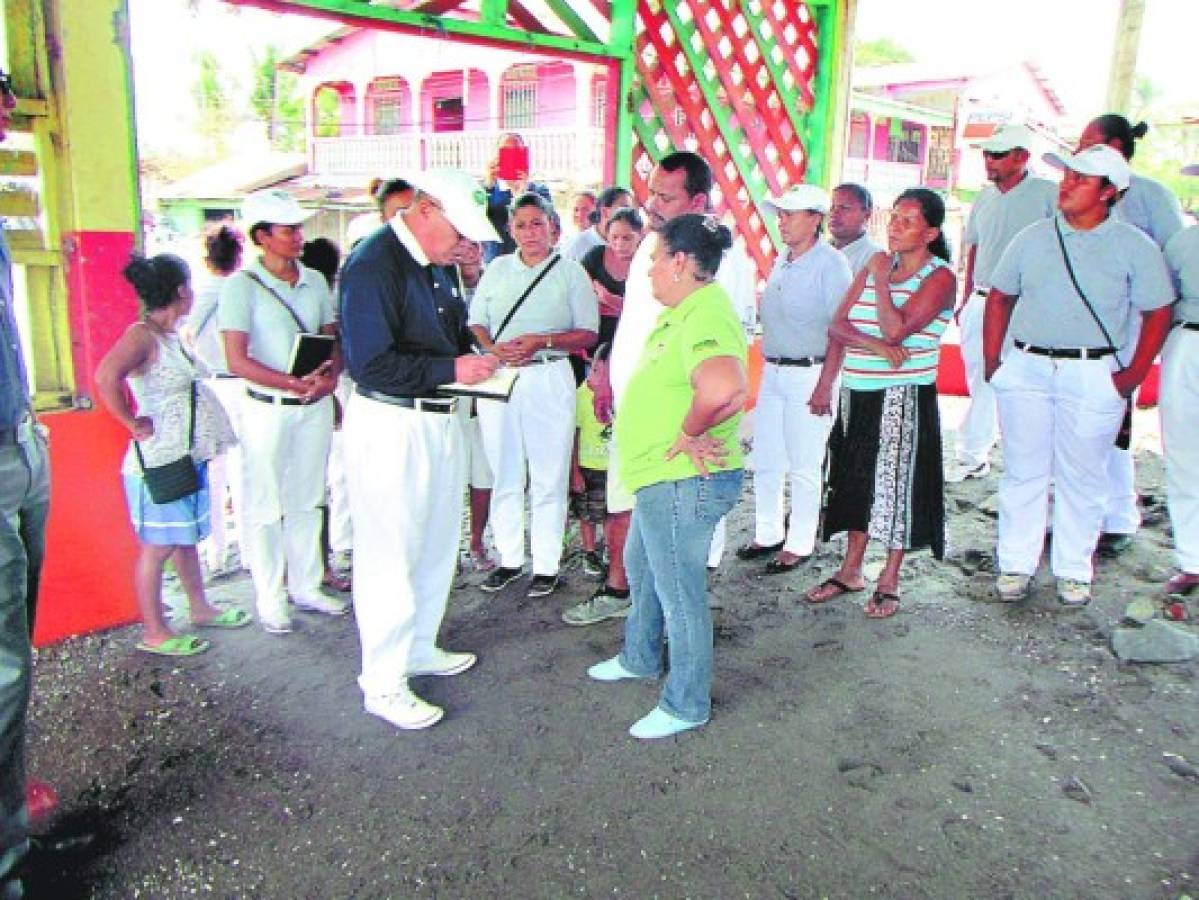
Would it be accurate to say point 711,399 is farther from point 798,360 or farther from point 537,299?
point 798,360

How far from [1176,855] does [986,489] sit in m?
3.52

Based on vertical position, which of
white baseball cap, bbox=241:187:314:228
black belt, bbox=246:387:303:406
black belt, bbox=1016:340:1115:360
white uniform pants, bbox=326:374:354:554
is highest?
white baseball cap, bbox=241:187:314:228

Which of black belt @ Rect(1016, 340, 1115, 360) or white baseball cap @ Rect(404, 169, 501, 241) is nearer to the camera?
white baseball cap @ Rect(404, 169, 501, 241)

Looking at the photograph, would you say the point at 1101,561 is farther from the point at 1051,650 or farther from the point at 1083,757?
the point at 1083,757

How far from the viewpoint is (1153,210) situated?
430 cm

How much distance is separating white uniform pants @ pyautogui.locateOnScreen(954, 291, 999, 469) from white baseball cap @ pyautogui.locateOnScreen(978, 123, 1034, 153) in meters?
0.89

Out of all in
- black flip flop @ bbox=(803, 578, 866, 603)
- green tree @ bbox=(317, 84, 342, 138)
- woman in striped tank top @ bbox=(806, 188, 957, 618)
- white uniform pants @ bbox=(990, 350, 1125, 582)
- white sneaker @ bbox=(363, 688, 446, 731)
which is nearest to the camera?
white sneaker @ bbox=(363, 688, 446, 731)

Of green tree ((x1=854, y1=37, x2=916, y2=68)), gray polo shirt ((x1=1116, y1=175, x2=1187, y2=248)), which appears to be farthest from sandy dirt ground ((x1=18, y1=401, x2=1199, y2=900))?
green tree ((x1=854, y1=37, x2=916, y2=68))

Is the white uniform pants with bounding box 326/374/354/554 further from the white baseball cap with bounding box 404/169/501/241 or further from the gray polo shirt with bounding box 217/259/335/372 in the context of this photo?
the white baseball cap with bounding box 404/169/501/241

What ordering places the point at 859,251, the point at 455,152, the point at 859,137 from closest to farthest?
1. the point at 859,251
2. the point at 455,152
3. the point at 859,137

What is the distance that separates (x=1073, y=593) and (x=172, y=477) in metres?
3.70

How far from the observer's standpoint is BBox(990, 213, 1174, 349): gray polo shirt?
3535 millimetres

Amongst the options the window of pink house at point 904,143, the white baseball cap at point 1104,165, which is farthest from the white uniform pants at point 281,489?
the window of pink house at point 904,143

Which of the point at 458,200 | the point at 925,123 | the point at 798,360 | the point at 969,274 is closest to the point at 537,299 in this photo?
the point at 458,200
